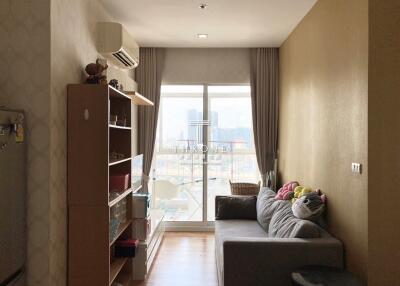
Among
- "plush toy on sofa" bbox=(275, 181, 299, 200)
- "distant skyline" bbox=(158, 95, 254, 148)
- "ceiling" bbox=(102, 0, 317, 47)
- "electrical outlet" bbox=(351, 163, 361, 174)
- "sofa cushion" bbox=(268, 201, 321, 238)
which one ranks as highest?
"ceiling" bbox=(102, 0, 317, 47)

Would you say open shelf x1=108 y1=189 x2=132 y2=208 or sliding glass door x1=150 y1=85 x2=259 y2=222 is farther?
sliding glass door x1=150 y1=85 x2=259 y2=222

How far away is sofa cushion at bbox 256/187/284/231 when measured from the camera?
382cm

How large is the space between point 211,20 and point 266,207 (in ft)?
7.23

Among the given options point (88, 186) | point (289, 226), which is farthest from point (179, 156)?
point (88, 186)

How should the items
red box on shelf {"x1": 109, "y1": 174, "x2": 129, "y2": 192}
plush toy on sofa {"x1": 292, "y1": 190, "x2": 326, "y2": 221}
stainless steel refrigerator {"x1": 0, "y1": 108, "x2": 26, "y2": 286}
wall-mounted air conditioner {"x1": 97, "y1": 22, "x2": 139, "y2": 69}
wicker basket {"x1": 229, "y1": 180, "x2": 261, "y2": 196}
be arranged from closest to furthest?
1. stainless steel refrigerator {"x1": 0, "y1": 108, "x2": 26, "y2": 286}
2. plush toy on sofa {"x1": 292, "y1": 190, "x2": 326, "y2": 221}
3. red box on shelf {"x1": 109, "y1": 174, "x2": 129, "y2": 192}
4. wall-mounted air conditioner {"x1": 97, "y1": 22, "x2": 139, "y2": 69}
5. wicker basket {"x1": 229, "y1": 180, "x2": 261, "y2": 196}

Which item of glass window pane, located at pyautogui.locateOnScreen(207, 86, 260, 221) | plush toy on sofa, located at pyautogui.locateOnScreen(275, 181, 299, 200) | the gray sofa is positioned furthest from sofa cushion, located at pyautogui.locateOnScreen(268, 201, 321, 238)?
glass window pane, located at pyautogui.locateOnScreen(207, 86, 260, 221)

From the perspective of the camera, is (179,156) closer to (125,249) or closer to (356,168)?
(125,249)

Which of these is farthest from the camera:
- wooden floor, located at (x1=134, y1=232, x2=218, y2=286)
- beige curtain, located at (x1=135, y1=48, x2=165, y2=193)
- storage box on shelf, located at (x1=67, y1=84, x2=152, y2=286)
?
beige curtain, located at (x1=135, y1=48, x2=165, y2=193)

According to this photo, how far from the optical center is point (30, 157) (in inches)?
92.2

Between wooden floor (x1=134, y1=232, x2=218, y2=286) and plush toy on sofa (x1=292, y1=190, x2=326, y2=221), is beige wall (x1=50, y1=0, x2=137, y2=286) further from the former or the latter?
plush toy on sofa (x1=292, y1=190, x2=326, y2=221)

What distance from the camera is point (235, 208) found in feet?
14.8

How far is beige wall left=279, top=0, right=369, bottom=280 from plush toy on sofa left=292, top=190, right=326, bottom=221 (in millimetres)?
87

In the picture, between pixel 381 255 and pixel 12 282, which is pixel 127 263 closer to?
pixel 12 282

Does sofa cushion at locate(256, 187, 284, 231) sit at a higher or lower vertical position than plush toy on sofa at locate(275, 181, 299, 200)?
lower
